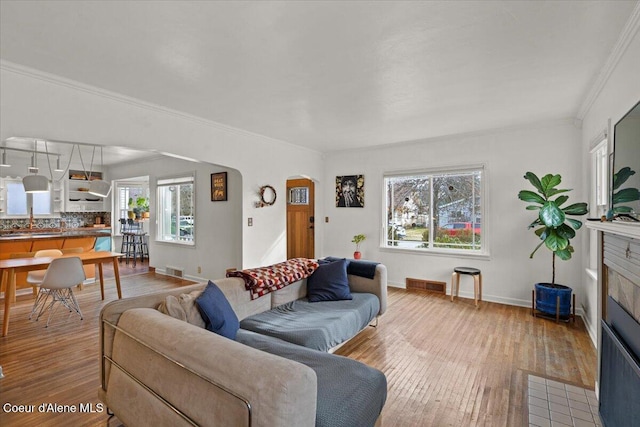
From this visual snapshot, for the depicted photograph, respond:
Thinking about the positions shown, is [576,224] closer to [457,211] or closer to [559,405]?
[457,211]

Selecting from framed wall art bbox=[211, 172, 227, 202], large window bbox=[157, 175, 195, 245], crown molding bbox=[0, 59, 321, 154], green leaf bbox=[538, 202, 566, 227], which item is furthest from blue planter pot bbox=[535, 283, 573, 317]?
large window bbox=[157, 175, 195, 245]

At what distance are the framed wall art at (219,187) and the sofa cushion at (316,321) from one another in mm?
2954

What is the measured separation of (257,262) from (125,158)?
14.2 feet

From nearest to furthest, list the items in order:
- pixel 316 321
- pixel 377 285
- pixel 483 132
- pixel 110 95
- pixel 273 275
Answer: pixel 316 321, pixel 273 275, pixel 110 95, pixel 377 285, pixel 483 132

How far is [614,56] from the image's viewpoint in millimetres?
2389

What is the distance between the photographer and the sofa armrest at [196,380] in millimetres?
1143

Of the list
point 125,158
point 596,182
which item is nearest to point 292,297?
point 596,182

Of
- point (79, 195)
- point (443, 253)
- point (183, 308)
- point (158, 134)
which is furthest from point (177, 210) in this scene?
point (443, 253)

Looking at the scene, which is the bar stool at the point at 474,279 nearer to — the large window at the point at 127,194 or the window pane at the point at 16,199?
the large window at the point at 127,194

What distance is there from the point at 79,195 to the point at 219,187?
16.8 ft

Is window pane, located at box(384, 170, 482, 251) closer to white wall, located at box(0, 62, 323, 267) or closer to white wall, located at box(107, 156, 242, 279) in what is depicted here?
white wall, located at box(0, 62, 323, 267)

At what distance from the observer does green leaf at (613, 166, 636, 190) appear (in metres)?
1.76

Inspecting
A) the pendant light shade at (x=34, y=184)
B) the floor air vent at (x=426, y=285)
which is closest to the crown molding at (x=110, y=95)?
the pendant light shade at (x=34, y=184)

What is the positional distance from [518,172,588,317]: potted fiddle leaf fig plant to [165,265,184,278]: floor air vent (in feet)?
19.2
